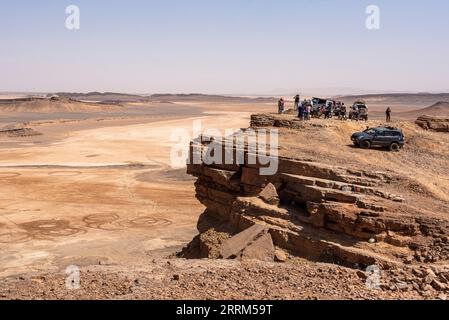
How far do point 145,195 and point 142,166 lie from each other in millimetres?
13093

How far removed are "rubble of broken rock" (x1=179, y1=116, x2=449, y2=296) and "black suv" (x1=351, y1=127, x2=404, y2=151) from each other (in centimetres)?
624

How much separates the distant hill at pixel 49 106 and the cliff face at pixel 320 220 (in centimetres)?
12979

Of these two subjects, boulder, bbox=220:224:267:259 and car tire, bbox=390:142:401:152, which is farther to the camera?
car tire, bbox=390:142:401:152

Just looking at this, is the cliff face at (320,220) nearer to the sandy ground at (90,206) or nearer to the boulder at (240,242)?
the boulder at (240,242)

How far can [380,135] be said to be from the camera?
77.9ft

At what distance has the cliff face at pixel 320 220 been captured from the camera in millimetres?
14180

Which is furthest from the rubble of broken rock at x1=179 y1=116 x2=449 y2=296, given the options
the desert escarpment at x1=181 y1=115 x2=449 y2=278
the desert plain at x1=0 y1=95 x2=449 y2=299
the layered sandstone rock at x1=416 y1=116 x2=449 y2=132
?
the layered sandstone rock at x1=416 y1=116 x2=449 y2=132

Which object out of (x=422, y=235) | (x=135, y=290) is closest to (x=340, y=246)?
(x=422, y=235)

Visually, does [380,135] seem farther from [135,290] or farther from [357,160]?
[135,290]

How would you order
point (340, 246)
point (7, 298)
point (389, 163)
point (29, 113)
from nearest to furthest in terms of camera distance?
point (7, 298) < point (340, 246) < point (389, 163) < point (29, 113)

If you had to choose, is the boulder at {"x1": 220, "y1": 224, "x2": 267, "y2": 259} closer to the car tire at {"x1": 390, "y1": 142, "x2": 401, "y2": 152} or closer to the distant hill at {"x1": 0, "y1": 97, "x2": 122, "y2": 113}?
the car tire at {"x1": 390, "y1": 142, "x2": 401, "y2": 152}

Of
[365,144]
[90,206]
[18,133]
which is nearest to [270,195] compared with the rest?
[365,144]

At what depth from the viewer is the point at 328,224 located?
16.0 m

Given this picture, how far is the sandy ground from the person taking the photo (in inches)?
1000
